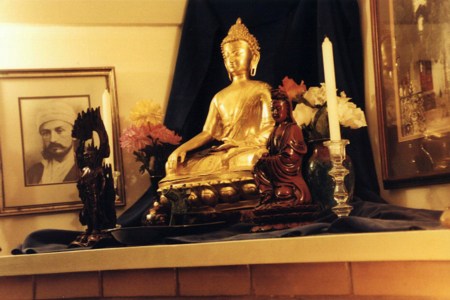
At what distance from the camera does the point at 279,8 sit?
226 centimetres

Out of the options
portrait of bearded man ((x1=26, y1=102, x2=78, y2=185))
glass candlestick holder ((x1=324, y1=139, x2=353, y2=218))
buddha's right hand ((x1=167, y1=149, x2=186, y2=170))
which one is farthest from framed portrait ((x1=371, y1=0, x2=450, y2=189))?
portrait of bearded man ((x1=26, y1=102, x2=78, y2=185))

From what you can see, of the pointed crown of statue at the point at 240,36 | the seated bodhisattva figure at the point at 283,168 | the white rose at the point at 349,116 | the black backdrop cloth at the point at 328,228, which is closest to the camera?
the black backdrop cloth at the point at 328,228

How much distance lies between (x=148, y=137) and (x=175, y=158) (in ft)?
0.56

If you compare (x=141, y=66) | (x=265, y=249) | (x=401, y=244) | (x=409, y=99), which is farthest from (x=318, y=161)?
(x=141, y=66)

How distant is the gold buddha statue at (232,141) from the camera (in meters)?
1.84

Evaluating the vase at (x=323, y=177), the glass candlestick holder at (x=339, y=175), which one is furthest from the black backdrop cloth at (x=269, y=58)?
the glass candlestick holder at (x=339, y=175)

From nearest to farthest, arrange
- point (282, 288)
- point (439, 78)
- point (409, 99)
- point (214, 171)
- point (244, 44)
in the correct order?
point (282, 288) < point (439, 78) < point (409, 99) < point (214, 171) < point (244, 44)

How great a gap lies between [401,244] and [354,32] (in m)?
1.05

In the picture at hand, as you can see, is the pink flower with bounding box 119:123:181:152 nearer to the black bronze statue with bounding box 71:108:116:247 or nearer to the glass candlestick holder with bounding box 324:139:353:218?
the black bronze statue with bounding box 71:108:116:247

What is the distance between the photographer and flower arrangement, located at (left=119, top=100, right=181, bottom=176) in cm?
210

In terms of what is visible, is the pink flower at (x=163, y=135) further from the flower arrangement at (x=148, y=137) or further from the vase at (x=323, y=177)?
the vase at (x=323, y=177)

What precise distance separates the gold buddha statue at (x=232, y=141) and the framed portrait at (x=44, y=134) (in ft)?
1.09

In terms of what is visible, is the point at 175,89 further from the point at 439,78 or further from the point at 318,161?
the point at 439,78

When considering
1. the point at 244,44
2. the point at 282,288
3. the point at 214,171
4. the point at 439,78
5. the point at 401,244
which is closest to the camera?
the point at 401,244
